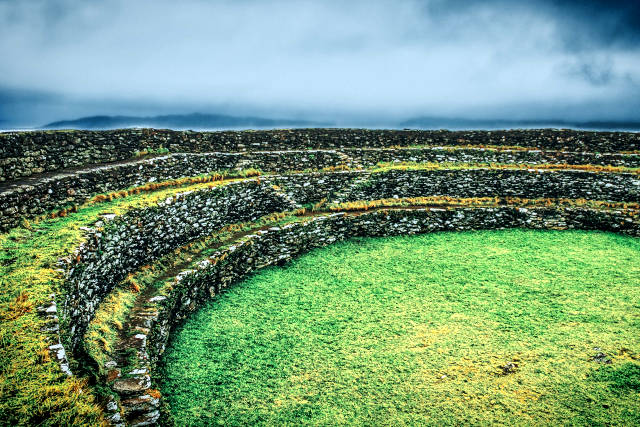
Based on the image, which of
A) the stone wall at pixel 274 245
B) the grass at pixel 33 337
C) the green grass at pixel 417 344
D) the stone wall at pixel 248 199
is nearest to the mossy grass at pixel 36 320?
the grass at pixel 33 337

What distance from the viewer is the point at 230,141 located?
14.0 meters

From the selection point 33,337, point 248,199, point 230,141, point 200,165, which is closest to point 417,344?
point 33,337

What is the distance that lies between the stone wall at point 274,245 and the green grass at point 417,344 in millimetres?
447

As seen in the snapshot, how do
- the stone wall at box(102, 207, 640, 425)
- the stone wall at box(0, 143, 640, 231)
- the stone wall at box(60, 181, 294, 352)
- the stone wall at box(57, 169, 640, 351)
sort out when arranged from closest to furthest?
1. the stone wall at box(102, 207, 640, 425)
2. the stone wall at box(60, 181, 294, 352)
3. the stone wall at box(57, 169, 640, 351)
4. the stone wall at box(0, 143, 640, 231)

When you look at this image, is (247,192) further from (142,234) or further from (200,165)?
(142,234)

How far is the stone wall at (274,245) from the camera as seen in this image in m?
4.54

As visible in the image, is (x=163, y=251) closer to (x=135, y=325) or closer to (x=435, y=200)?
(x=135, y=325)

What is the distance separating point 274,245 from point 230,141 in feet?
22.0

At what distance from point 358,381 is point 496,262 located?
571cm

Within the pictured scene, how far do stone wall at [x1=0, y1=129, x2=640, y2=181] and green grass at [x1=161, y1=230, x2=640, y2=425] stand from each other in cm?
638

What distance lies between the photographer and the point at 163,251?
26.3 ft

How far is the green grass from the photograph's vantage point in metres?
4.61

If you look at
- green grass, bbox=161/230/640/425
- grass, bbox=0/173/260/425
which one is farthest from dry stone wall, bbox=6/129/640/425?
green grass, bbox=161/230/640/425

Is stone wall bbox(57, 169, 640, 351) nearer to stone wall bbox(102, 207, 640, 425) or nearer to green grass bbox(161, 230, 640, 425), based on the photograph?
stone wall bbox(102, 207, 640, 425)
